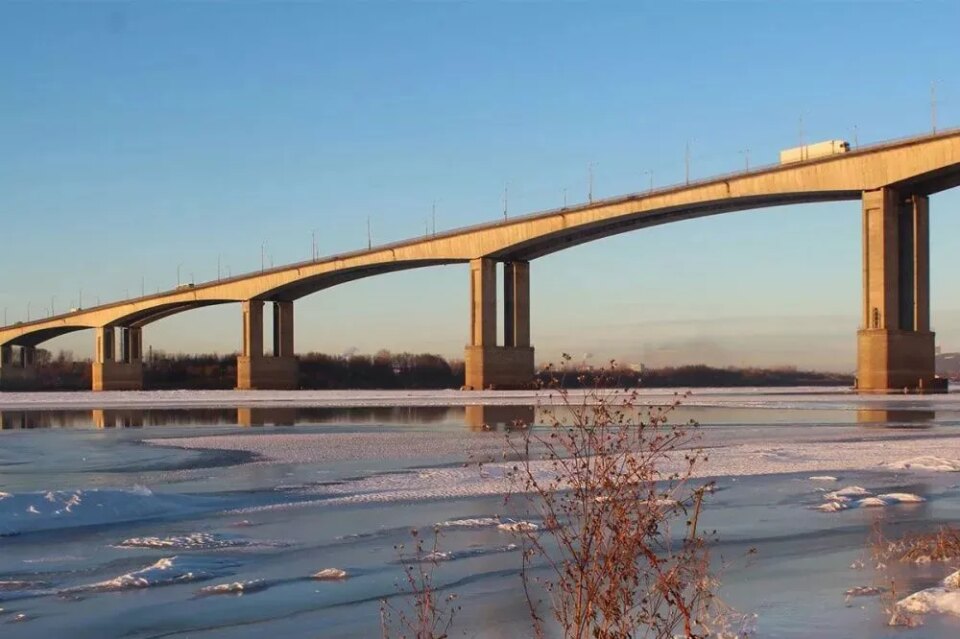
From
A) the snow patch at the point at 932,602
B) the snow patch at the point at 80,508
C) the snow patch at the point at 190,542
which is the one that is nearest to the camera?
the snow patch at the point at 932,602

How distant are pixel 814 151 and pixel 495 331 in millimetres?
25319

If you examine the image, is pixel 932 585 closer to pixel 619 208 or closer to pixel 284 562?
pixel 284 562

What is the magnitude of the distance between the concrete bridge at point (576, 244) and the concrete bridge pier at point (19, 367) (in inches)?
339

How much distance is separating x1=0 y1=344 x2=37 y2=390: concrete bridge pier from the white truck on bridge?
9192cm

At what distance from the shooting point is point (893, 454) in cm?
2022

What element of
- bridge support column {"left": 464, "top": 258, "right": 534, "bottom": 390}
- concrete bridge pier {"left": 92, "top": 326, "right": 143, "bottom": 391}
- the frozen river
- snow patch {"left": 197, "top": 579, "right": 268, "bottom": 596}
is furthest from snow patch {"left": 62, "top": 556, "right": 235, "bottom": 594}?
concrete bridge pier {"left": 92, "top": 326, "right": 143, "bottom": 391}

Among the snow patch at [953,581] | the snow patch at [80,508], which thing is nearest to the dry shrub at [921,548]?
the snow patch at [953,581]

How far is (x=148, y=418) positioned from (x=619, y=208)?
3749cm

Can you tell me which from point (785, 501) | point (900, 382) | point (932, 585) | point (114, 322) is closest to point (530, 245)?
point (900, 382)

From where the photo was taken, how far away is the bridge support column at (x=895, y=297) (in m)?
55.9

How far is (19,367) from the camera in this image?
423 feet

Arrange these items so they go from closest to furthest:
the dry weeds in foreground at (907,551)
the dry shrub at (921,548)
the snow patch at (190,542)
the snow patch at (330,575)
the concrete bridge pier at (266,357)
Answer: the dry weeds in foreground at (907,551), the snow patch at (330,575), the dry shrub at (921,548), the snow patch at (190,542), the concrete bridge pier at (266,357)

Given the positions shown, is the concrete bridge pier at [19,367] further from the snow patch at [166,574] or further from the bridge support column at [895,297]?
the snow patch at [166,574]

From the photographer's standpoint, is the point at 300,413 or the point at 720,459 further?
the point at 300,413
